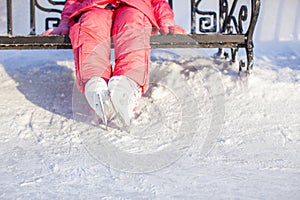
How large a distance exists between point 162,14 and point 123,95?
35.2 inches

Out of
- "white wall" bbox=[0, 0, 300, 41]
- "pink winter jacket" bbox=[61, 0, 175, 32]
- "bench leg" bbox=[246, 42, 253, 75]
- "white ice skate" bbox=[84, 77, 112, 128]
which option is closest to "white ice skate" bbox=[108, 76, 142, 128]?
"white ice skate" bbox=[84, 77, 112, 128]

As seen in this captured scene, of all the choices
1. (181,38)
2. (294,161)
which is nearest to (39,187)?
(294,161)

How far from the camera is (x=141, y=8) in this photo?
11.7ft

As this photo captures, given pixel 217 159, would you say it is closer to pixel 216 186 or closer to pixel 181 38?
pixel 216 186

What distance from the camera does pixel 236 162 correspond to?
9.47 ft

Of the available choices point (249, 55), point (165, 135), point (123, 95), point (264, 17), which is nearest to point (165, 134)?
point (165, 135)

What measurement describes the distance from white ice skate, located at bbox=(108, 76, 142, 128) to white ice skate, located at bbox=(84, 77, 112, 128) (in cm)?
3

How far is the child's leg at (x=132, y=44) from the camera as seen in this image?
325cm

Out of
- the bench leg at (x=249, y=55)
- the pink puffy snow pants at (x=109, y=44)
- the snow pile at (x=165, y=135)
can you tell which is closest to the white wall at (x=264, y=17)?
the snow pile at (x=165, y=135)

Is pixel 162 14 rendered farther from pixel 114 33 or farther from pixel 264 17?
pixel 264 17

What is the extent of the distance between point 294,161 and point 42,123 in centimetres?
147

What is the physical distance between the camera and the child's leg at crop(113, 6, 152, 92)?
3.25 meters

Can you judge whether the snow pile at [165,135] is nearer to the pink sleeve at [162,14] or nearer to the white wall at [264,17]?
the pink sleeve at [162,14]

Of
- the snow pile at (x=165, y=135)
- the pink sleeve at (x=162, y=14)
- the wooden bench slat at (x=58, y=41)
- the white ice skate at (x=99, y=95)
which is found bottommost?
the snow pile at (x=165, y=135)
